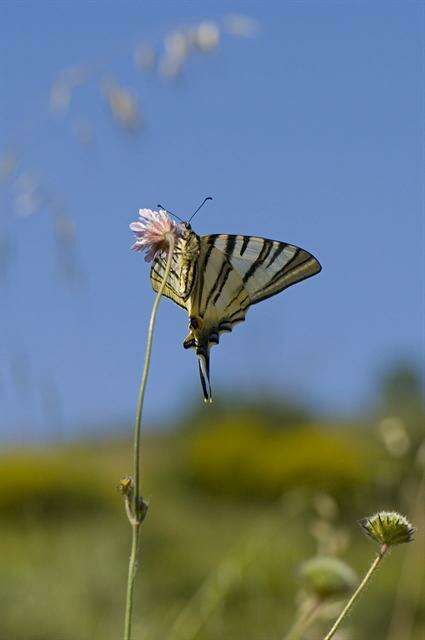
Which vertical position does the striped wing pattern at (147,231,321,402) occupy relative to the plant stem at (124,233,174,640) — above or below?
above

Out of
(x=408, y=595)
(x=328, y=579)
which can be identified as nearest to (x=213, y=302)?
(x=328, y=579)

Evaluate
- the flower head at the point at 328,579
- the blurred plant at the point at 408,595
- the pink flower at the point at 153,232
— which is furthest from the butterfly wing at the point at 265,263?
the blurred plant at the point at 408,595

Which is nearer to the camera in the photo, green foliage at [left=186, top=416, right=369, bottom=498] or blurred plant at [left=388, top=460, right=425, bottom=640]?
blurred plant at [left=388, top=460, right=425, bottom=640]

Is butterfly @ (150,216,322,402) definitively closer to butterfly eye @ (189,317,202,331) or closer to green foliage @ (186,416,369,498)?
butterfly eye @ (189,317,202,331)

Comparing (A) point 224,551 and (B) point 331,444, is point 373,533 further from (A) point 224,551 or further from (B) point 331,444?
(B) point 331,444

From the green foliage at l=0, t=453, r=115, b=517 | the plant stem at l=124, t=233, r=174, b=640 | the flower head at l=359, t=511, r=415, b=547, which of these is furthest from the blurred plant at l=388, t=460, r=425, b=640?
the plant stem at l=124, t=233, r=174, b=640

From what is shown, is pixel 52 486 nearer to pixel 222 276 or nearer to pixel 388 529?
pixel 222 276
